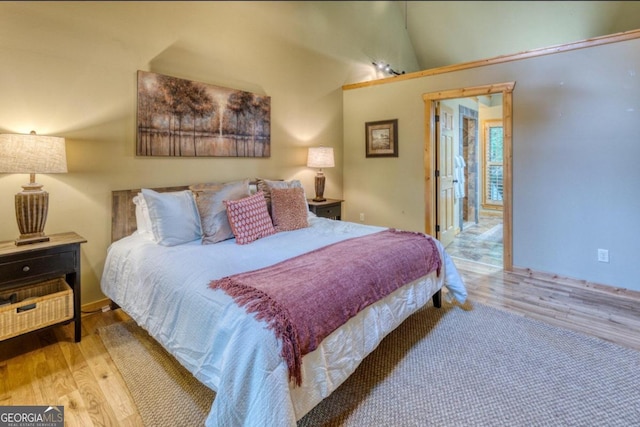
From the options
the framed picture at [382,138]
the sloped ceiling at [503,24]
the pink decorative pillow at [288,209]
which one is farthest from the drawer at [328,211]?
the sloped ceiling at [503,24]

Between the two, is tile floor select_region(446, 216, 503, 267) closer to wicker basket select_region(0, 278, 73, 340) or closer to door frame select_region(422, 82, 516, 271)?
door frame select_region(422, 82, 516, 271)

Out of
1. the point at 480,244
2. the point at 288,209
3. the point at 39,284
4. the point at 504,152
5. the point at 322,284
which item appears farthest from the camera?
the point at 480,244

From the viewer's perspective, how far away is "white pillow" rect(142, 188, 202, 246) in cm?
235

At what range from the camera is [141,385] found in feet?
5.87

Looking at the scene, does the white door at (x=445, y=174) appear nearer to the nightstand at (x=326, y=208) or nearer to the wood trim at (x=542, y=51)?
the wood trim at (x=542, y=51)

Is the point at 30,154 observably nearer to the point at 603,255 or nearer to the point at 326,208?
the point at 326,208

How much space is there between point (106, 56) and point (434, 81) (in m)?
3.35

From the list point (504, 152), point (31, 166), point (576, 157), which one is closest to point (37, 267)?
point (31, 166)

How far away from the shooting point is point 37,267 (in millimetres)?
2037

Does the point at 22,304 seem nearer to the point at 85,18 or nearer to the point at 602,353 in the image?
the point at 85,18

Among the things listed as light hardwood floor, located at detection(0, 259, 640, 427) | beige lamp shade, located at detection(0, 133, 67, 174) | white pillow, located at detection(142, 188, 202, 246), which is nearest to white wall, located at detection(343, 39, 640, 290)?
light hardwood floor, located at detection(0, 259, 640, 427)

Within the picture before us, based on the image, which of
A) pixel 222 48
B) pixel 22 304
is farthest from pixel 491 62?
pixel 22 304

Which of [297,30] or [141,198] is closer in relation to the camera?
[141,198]

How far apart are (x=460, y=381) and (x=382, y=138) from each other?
130 inches
